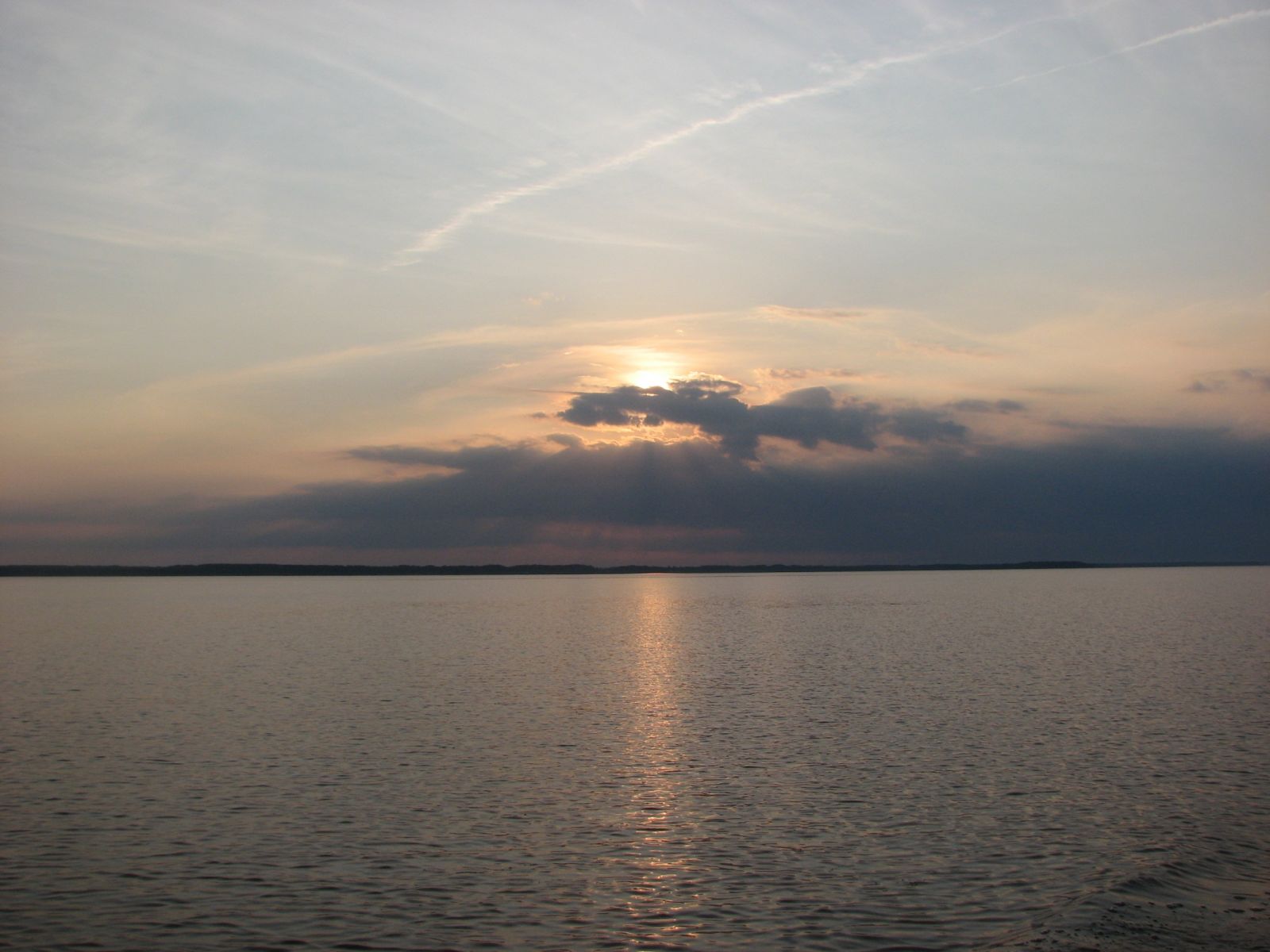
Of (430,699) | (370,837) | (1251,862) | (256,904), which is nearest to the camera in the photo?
(256,904)

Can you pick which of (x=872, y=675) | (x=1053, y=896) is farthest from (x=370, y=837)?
(x=872, y=675)

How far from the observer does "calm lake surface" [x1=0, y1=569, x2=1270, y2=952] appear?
18188 mm

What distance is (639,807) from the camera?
2645 cm

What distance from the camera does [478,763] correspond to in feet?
105

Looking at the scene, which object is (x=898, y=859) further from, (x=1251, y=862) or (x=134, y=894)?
(x=134, y=894)

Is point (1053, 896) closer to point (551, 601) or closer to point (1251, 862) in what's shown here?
point (1251, 862)

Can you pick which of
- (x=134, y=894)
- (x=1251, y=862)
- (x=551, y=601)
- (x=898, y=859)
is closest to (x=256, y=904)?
(x=134, y=894)

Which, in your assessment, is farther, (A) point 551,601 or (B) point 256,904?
(A) point 551,601

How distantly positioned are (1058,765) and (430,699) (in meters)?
27.9

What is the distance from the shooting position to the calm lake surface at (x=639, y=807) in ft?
59.7

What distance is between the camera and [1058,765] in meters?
31.1

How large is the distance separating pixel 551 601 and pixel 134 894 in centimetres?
17042

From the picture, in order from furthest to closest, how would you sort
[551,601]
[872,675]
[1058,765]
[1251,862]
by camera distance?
[551,601]
[872,675]
[1058,765]
[1251,862]

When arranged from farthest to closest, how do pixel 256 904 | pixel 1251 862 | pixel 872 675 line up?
1. pixel 872 675
2. pixel 1251 862
3. pixel 256 904
